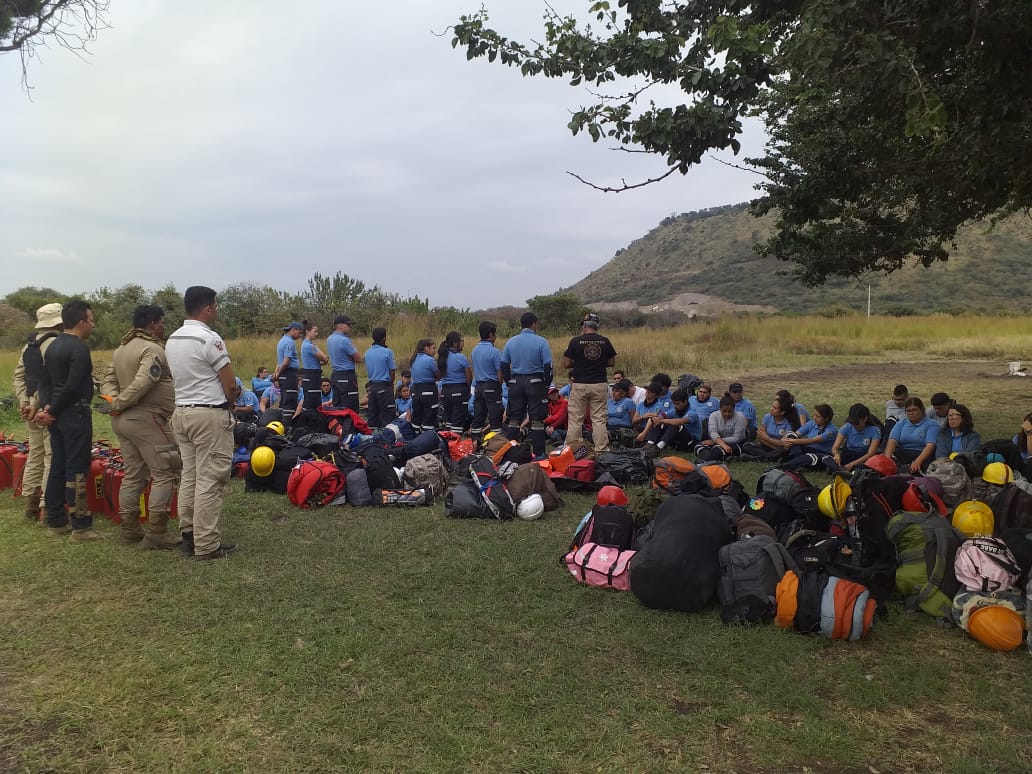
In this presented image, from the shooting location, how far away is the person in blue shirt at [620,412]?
10.0 meters

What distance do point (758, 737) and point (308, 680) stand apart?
7.29ft

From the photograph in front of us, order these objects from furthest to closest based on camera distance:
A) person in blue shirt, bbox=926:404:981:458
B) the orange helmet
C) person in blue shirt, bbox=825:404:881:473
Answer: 1. person in blue shirt, bbox=825:404:881:473
2. person in blue shirt, bbox=926:404:981:458
3. the orange helmet

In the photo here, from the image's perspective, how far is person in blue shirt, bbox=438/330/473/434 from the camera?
10234 mm

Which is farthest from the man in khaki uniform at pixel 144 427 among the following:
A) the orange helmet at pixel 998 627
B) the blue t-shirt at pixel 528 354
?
the orange helmet at pixel 998 627

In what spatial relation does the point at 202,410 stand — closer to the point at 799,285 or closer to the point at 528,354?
Answer: the point at 528,354

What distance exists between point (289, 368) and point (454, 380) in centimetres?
307

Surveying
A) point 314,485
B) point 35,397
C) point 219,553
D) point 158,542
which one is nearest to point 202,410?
point 219,553

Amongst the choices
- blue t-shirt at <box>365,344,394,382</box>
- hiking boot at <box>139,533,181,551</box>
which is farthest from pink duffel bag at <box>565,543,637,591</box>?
blue t-shirt at <box>365,344,394,382</box>

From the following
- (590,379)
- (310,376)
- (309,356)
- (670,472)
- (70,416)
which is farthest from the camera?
(310,376)

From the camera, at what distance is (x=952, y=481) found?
226 inches

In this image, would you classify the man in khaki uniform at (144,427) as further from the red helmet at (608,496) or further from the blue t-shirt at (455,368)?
the blue t-shirt at (455,368)

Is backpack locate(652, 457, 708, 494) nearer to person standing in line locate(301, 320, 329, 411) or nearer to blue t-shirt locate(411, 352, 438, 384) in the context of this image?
blue t-shirt locate(411, 352, 438, 384)

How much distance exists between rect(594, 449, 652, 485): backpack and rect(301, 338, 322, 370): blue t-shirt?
526 centimetres

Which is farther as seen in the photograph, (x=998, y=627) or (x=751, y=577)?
(x=751, y=577)
